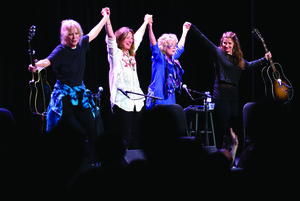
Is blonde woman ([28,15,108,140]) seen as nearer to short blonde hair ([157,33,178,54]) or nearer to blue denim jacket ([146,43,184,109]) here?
blue denim jacket ([146,43,184,109])

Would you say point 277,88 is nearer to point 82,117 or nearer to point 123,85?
point 123,85

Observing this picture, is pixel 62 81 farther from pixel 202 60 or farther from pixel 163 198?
pixel 202 60

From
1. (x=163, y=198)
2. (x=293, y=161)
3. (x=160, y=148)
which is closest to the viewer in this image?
(x=163, y=198)

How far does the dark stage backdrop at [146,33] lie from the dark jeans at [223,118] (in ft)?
7.22

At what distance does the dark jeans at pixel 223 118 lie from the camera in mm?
4398

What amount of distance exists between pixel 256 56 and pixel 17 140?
221 inches

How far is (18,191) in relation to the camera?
1.49 metres

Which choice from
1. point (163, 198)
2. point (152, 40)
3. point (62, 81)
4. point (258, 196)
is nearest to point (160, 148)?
point (163, 198)

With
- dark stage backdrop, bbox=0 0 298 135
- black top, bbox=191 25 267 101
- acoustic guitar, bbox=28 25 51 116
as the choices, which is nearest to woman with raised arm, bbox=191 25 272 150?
black top, bbox=191 25 267 101

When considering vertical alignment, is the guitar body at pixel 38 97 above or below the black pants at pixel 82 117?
above

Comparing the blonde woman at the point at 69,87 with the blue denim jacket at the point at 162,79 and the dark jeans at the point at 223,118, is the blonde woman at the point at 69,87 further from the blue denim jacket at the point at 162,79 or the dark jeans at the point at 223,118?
the dark jeans at the point at 223,118

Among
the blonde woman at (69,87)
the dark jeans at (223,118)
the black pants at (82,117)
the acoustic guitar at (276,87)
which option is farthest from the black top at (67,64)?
the acoustic guitar at (276,87)

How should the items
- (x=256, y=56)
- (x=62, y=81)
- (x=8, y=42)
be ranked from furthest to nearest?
1. (x=256, y=56)
2. (x=8, y=42)
3. (x=62, y=81)

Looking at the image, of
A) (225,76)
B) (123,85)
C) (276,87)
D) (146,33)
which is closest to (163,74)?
(123,85)
